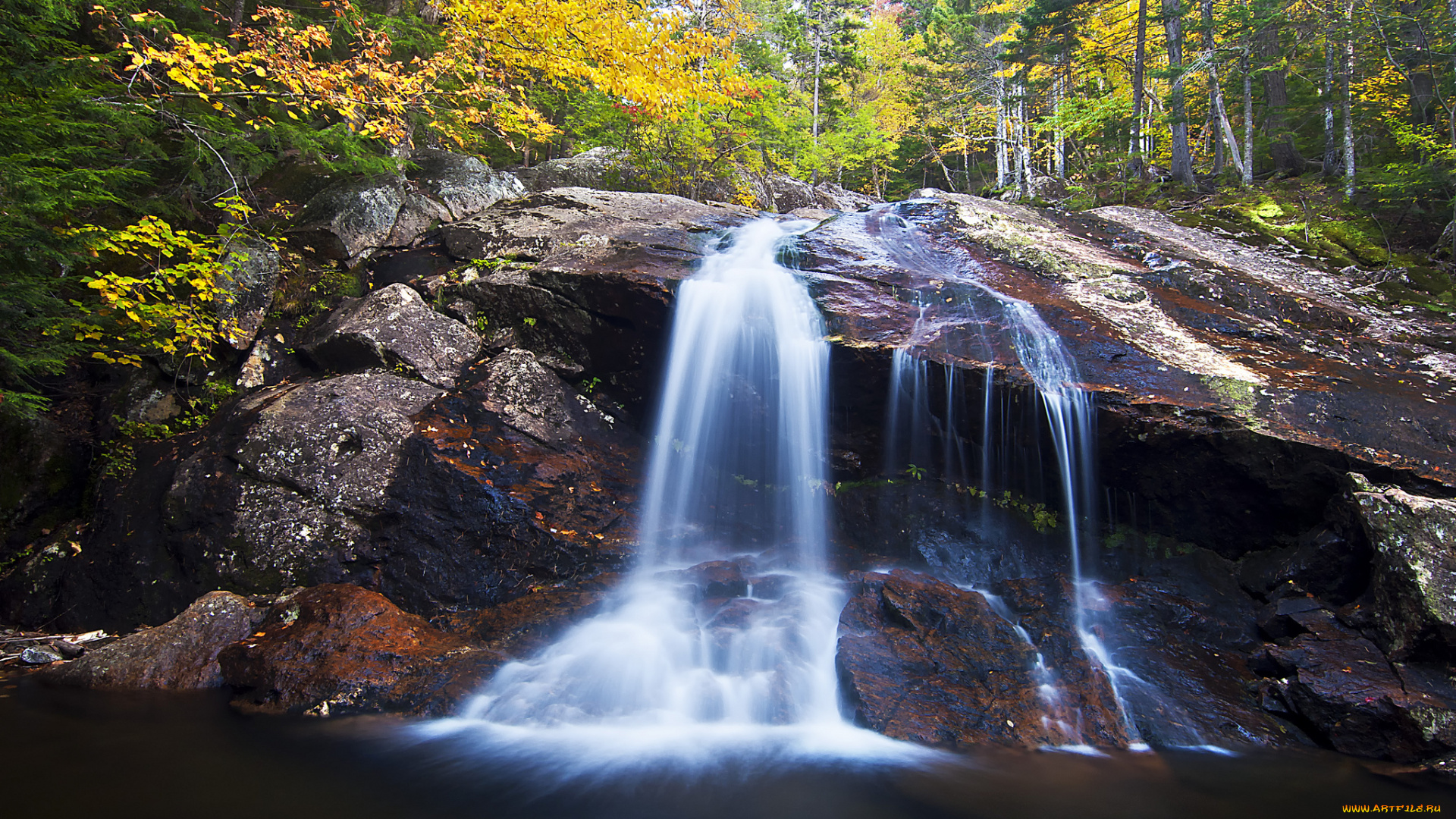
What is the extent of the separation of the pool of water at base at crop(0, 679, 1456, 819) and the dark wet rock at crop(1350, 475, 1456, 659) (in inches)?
42.9

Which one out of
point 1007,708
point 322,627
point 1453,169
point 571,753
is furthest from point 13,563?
point 1453,169

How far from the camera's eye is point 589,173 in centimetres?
1340

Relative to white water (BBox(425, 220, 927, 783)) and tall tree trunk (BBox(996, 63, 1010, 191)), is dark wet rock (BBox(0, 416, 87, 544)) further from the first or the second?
tall tree trunk (BBox(996, 63, 1010, 191))

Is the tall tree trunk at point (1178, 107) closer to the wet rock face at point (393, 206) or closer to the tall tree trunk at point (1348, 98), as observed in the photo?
the tall tree trunk at point (1348, 98)

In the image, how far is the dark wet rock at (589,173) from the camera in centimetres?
1316

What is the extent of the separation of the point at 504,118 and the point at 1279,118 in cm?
1609

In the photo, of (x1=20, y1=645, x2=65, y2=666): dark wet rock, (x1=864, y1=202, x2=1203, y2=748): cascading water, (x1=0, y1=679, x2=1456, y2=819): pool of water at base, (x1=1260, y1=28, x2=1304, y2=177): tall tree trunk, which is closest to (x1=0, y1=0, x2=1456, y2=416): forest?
(x1=1260, y1=28, x2=1304, y2=177): tall tree trunk

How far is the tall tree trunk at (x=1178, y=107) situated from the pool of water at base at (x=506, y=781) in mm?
13458

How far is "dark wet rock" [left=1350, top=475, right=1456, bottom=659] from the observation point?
427 centimetres

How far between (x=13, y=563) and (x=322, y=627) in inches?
152

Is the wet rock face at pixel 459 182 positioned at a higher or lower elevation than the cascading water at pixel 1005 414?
higher

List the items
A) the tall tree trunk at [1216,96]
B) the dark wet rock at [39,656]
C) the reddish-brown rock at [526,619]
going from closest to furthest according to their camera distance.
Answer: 1. the dark wet rock at [39,656]
2. the reddish-brown rock at [526,619]
3. the tall tree trunk at [1216,96]

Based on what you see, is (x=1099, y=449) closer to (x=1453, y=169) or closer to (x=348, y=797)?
(x=348, y=797)

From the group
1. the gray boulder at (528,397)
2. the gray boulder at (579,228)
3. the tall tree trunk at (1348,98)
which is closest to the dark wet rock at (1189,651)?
the gray boulder at (528,397)
